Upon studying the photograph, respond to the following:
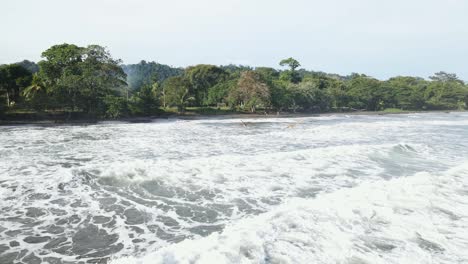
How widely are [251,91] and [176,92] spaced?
11906mm

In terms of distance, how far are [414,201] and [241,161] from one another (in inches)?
273

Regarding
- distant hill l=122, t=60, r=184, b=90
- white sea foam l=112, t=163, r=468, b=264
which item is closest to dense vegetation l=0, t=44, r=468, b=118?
distant hill l=122, t=60, r=184, b=90

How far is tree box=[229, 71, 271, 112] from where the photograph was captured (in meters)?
51.9

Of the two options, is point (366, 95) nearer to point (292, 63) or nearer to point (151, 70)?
point (292, 63)

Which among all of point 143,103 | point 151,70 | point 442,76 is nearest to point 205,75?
point 143,103

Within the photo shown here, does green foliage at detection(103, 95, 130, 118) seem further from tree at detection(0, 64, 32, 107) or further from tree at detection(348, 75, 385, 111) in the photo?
tree at detection(348, 75, 385, 111)

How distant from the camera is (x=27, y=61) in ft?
297

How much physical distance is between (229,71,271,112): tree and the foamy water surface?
38241 mm

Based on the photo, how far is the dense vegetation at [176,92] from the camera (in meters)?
36.9

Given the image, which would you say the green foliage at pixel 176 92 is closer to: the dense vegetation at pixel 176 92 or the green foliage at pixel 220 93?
the dense vegetation at pixel 176 92

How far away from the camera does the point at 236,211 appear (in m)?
7.81

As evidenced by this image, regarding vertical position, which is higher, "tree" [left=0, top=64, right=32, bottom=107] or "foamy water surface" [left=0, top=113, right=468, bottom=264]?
"tree" [left=0, top=64, right=32, bottom=107]

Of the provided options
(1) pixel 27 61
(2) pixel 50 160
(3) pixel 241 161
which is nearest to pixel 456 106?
(3) pixel 241 161

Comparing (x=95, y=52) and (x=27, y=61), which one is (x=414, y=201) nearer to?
(x=95, y=52)
